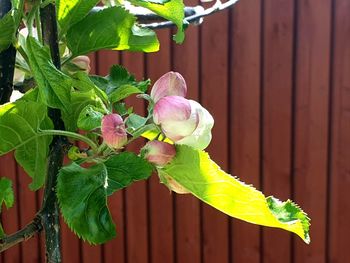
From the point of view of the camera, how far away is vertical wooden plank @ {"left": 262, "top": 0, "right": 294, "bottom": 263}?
80.8 inches

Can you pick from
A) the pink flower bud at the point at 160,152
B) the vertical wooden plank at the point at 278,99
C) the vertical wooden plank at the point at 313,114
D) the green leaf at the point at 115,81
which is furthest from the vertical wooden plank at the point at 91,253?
the pink flower bud at the point at 160,152

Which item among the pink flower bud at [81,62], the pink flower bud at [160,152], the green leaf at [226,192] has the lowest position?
the green leaf at [226,192]

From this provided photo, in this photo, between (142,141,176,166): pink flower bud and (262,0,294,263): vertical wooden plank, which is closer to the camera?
(142,141,176,166): pink flower bud

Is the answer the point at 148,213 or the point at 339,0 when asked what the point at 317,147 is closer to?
the point at 339,0

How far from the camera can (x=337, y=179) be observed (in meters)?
2.06

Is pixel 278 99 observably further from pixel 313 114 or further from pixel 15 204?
pixel 15 204

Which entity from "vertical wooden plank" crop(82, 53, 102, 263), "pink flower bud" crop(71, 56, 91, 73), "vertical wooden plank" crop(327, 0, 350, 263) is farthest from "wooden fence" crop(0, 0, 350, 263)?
"pink flower bud" crop(71, 56, 91, 73)

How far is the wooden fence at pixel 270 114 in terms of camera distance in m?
2.04

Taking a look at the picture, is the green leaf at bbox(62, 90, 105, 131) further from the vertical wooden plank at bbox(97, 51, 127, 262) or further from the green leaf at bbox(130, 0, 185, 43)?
the vertical wooden plank at bbox(97, 51, 127, 262)

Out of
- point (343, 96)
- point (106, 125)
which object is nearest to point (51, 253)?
point (106, 125)

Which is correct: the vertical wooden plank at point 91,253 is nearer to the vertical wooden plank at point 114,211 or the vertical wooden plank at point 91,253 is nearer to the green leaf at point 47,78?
the vertical wooden plank at point 114,211

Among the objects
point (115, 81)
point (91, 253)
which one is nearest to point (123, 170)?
point (115, 81)

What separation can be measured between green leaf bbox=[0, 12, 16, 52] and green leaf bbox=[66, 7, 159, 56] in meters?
0.04

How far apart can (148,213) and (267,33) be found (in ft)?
2.41
